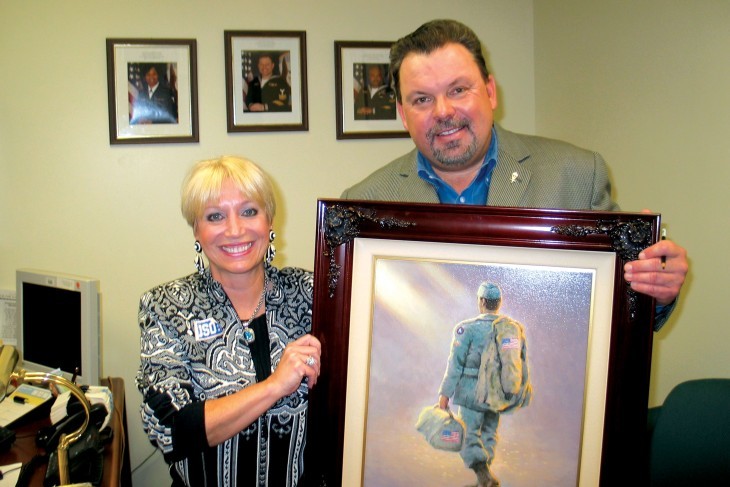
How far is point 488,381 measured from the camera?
113 cm

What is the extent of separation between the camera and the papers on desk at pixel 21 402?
83.5 inches

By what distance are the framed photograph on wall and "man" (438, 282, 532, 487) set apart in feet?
6.63

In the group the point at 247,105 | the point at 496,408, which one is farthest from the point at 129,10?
the point at 496,408

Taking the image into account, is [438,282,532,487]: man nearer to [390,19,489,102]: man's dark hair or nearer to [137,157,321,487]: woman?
[137,157,321,487]: woman

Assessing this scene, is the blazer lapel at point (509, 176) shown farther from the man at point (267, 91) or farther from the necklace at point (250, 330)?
the man at point (267, 91)

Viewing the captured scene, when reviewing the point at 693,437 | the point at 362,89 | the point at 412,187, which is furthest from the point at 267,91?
the point at 693,437

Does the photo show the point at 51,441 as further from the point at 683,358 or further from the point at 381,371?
the point at 683,358

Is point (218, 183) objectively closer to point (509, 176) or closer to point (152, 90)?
point (509, 176)

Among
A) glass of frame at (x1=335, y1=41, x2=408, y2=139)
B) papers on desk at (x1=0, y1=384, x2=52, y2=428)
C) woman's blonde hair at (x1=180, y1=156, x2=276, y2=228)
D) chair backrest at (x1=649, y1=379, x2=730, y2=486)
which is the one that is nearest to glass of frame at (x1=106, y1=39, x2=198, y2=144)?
glass of frame at (x1=335, y1=41, x2=408, y2=139)

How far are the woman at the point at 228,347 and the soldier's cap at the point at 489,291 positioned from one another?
0.40 meters

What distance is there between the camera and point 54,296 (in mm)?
2346

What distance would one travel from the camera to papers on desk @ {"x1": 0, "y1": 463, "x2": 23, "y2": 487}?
→ 1.69 m

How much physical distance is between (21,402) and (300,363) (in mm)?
1688

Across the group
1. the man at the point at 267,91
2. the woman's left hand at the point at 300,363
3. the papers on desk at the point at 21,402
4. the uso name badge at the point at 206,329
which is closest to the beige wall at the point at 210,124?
the man at the point at 267,91
